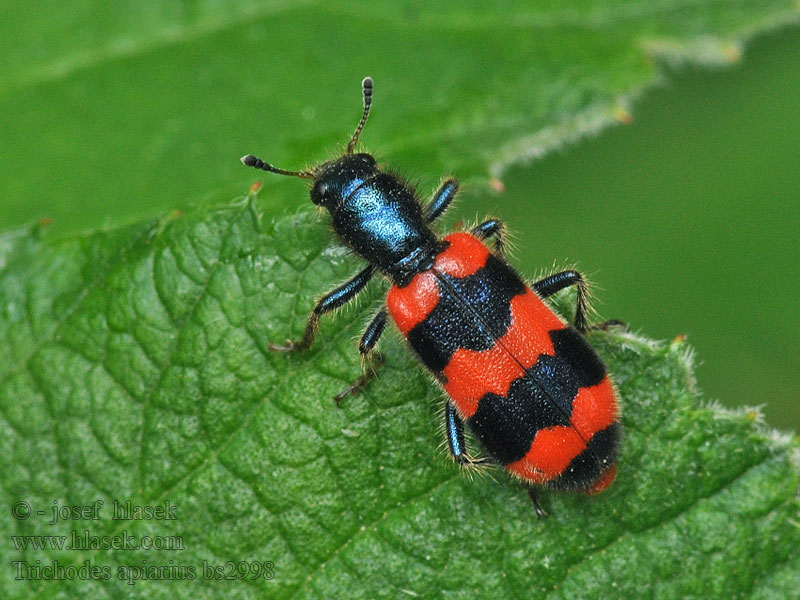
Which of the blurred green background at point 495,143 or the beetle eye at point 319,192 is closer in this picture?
the beetle eye at point 319,192

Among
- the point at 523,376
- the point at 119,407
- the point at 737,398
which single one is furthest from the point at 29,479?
the point at 737,398

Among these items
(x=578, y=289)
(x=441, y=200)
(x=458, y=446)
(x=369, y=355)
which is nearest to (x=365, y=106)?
(x=441, y=200)

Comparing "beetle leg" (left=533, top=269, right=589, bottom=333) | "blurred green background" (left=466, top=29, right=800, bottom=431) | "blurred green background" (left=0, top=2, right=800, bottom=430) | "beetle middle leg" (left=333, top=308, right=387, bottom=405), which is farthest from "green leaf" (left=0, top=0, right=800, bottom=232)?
"beetle middle leg" (left=333, top=308, right=387, bottom=405)

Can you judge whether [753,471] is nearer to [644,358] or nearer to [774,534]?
[774,534]

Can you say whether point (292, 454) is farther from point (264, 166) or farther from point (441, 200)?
point (441, 200)

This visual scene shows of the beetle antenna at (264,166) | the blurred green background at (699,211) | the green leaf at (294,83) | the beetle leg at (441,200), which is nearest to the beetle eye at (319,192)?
the beetle antenna at (264,166)

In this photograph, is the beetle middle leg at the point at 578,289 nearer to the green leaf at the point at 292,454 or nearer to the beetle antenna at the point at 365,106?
the green leaf at the point at 292,454

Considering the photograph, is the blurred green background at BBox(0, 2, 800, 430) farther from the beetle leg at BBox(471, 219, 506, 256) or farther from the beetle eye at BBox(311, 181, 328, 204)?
the beetle leg at BBox(471, 219, 506, 256)
